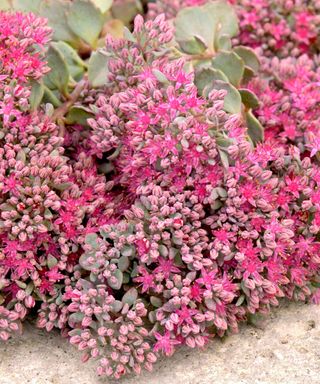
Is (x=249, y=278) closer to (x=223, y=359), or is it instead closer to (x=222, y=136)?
(x=223, y=359)

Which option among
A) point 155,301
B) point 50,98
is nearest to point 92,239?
point 155,301

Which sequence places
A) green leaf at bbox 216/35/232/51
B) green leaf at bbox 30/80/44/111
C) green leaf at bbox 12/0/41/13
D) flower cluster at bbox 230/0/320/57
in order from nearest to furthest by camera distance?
1. green leaf at bbox 30/80/44/111
2. green leaf at bbox 216/35/232/51
3. green leaf at bbox 12/0/41/13
4. flower cluster at bbox 230/0/320/57

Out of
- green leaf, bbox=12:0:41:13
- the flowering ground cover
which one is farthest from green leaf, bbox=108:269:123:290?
green leaf, bbox=12:0:41:13

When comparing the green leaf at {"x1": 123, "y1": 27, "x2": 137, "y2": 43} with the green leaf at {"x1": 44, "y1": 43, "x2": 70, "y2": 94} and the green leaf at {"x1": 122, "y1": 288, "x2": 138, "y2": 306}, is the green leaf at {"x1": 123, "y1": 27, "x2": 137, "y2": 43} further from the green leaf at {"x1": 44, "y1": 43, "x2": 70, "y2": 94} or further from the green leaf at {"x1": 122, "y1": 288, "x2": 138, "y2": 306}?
the green leaf at {"x1": 122, "y1": 288, "x2": 138, "y2": 306}

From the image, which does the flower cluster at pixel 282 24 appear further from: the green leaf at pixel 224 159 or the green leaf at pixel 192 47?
the green leaf at pixel 224 159

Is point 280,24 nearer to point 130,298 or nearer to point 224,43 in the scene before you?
point 224,43

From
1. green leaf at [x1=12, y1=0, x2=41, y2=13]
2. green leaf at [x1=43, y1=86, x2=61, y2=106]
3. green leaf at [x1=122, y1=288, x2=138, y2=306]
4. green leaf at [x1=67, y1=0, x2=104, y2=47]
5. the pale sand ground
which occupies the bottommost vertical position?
the pale sand ground

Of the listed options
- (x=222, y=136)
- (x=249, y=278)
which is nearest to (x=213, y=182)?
(x=222, y=136)
